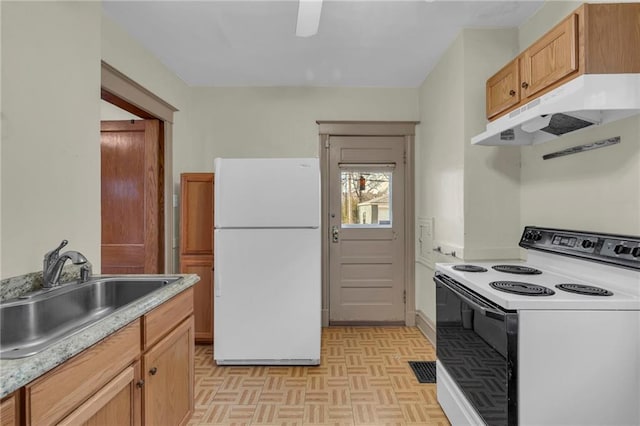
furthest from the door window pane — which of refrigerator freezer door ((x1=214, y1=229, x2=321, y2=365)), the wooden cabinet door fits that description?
the wooden cabinet door

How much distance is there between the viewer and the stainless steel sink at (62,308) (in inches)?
48.9

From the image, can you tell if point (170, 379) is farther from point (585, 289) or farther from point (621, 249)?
point (621, 249)

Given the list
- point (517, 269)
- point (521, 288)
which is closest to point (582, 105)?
point (521, 288)

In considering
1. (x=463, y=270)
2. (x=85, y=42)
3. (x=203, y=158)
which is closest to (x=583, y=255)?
(x=463, y=270)

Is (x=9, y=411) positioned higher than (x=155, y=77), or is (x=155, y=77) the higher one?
(x=155, y=77)

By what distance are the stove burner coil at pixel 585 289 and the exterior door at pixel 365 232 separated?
6.92 feet

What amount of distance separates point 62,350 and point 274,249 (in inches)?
72.1

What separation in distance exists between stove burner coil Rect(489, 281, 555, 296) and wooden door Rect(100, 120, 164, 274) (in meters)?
2.63

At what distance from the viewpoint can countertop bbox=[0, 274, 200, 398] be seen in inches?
30.1

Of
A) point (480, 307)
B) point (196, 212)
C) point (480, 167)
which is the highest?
point (480, 167)

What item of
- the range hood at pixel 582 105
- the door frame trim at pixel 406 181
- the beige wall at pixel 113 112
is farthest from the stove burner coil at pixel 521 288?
the beige wall at pixel 113 112

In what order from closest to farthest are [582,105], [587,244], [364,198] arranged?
1. [582,105]
2. [587,244]
3. [364,198]

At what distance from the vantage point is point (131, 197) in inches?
117

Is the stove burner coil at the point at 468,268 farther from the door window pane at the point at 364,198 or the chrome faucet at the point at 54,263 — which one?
the chrome faucet at the point at 54,263
